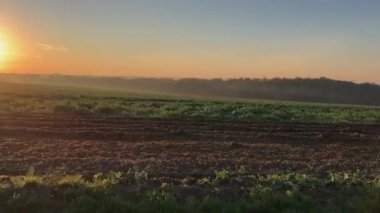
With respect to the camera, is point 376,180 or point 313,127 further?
point 313,127

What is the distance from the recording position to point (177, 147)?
61.3ft

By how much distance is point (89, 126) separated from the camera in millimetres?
26141

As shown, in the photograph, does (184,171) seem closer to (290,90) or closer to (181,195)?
(181,195)

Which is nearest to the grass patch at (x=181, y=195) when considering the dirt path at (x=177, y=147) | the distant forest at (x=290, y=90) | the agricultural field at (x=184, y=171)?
the agricultural field at (x=184, y=171)

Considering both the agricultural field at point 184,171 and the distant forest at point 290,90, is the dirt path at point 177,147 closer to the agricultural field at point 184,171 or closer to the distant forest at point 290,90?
the agricultural field at point 184,171

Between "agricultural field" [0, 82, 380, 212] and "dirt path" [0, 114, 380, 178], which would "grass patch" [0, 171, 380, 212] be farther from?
"dirt path" [0, 114, 380, 178]

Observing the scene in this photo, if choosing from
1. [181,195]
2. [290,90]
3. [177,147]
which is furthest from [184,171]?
[290,90]

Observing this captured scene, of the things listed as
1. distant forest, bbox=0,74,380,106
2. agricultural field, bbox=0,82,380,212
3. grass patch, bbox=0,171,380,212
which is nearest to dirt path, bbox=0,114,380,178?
agricultural field, bbox=0,82,380,212

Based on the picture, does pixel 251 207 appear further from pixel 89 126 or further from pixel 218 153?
pixel 89 126

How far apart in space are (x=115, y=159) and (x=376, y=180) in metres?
6.49

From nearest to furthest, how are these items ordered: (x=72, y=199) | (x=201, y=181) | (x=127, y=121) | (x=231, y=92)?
(x=72, y=199) → (x=201, y=181) → (x=127, y=121) → (x=231, y=92)

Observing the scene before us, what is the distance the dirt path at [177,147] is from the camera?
47.9ft

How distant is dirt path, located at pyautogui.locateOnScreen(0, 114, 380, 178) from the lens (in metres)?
14.6

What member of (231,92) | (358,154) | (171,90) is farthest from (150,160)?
(171,90)
